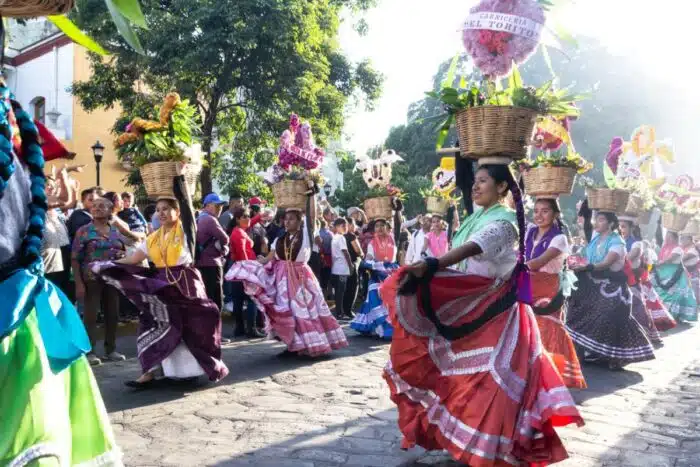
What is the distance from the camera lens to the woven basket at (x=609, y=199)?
356 inches

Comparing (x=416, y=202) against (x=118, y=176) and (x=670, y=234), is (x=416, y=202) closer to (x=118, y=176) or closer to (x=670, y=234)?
(x=118, y=176)

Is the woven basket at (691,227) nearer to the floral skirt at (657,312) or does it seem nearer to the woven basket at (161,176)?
the floral skirt at (657,312)

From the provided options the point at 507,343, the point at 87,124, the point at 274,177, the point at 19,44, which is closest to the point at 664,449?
the point at 507,343

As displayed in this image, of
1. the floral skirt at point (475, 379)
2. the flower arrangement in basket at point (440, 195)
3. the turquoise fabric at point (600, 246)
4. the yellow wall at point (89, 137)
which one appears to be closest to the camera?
the floral skirt at point (475, 379)

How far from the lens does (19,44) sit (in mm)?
27469

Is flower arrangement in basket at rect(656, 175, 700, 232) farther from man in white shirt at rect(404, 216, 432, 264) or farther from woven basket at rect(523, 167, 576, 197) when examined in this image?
woven basket at rect(523, 167, 576, 197)

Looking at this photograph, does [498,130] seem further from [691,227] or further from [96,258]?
[691,227]

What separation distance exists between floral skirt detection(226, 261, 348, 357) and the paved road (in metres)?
0.28

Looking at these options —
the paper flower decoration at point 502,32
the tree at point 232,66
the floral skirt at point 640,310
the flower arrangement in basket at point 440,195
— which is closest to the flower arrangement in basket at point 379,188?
the flower arrangement in basket at point 440,195

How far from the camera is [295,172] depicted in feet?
28.1

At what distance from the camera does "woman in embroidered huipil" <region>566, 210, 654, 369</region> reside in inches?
337

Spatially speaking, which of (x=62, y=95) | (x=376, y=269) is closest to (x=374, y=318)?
(x=376, y=269)

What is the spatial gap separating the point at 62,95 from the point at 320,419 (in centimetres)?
2329

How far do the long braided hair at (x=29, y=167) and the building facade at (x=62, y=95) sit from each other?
2372 cm
